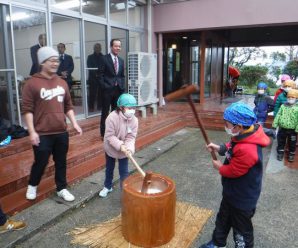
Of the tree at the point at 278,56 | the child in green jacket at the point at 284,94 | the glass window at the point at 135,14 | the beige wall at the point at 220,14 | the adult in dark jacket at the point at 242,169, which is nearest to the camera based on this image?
the adult in dark jacket at the point at 242,169

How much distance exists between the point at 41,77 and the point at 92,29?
4.28 metres

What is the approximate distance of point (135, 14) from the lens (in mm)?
8812

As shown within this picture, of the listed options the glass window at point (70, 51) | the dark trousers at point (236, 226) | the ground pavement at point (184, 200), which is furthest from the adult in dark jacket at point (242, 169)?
the glass window at point (70, 51)

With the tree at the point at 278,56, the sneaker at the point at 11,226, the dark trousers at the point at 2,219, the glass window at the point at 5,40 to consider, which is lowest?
the sneaker at the point at 11,226

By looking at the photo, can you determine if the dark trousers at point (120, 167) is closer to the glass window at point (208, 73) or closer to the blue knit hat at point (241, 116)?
the blue knit hat at point (241, 116)

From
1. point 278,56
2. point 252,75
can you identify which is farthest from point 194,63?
point 278,56

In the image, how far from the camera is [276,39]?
48.0ft

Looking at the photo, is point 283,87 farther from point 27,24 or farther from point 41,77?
point 27,24

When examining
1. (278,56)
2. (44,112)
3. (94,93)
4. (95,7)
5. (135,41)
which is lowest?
(94,93)

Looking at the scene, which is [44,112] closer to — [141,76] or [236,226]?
[236,226]

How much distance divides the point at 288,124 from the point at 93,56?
461 centimetres

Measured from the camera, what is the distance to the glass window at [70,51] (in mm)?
6062

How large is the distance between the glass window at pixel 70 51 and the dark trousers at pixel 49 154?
2.73m

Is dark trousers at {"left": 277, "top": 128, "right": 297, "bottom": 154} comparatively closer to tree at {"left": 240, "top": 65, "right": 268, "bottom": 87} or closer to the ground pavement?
the ground pavement
